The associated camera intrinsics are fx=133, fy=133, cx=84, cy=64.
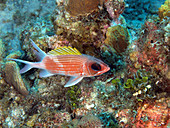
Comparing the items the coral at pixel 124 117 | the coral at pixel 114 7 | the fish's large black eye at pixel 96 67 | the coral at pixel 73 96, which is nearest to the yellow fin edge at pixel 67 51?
the fish's large black eye at pixel 96 67

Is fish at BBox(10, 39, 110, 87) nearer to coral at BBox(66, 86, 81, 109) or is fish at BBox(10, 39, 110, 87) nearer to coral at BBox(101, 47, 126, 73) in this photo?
coral at BBox(66, 86, 81, 109)

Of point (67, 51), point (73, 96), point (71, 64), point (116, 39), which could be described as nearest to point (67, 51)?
point (67, 51)

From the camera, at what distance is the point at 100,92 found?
11.5 ft

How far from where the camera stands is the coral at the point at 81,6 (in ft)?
12.1

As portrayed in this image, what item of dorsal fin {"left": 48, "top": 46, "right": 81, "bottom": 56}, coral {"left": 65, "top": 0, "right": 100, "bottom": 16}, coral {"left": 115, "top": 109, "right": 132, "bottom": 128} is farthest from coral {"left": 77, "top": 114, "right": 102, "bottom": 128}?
coral {"left": 65, "top": 0, "right": 100, "bottom": 16}

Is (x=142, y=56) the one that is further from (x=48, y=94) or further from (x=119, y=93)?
(x=48, y=94)

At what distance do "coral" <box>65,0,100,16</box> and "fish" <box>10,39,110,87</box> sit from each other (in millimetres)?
1477

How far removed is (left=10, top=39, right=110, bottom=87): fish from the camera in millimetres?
2697

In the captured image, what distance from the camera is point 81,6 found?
3.72 metres

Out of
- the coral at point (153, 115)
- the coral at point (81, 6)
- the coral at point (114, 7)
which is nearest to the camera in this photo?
the coral at point (153, 115)

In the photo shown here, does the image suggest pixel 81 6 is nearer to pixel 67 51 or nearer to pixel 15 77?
pixel 67 51

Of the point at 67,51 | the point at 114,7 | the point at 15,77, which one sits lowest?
the point at 15,77

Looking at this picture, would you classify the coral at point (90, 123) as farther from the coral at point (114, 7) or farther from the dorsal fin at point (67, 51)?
the coral at point (114, 7)

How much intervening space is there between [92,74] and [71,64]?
1.66 ft
